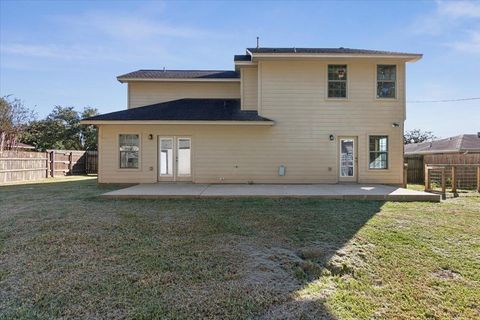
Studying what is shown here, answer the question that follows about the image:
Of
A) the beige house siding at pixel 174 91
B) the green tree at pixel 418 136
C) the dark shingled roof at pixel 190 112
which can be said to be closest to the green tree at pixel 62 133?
the beige house siding at pixel 174 91

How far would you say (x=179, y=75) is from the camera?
1505 centimetres

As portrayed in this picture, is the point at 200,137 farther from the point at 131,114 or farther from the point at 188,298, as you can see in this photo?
the point at 188,298

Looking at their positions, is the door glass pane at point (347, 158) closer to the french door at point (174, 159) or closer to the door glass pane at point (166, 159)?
the french door at point (174, 159)

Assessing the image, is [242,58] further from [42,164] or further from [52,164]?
[52,164]

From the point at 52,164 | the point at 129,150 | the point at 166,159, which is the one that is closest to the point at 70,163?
the point at 52,164

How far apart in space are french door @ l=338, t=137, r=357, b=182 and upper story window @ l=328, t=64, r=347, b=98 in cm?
182

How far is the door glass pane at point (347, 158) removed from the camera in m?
12.8

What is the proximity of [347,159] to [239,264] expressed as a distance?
978 cm

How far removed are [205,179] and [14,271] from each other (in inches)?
353

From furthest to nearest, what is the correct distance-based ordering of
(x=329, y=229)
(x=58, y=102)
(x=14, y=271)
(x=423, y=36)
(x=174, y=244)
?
1. (x=58, y=102)
2. (x=423, y=36)
3. (x=329, y=229)
4. (x=174, y=244)
5. (x=14, y=271)

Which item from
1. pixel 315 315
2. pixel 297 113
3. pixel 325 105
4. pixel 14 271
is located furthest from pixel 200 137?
pixel 315 315

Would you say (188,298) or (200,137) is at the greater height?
(200,137)

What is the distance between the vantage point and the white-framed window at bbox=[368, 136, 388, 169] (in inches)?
500

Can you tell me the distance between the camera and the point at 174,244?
491 centimetres
